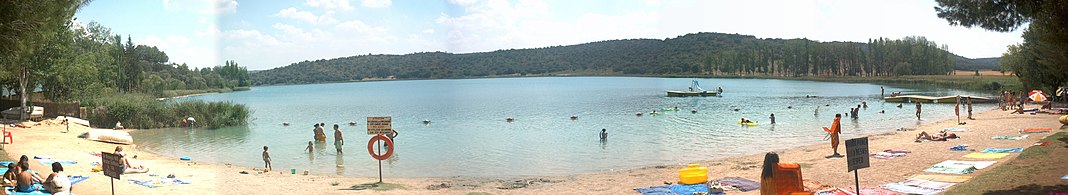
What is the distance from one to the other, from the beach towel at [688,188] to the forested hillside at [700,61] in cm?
7020

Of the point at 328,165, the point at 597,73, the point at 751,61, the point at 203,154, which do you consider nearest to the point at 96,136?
the point at 203,154

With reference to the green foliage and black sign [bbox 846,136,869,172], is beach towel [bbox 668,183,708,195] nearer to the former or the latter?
black sign [bbox 846,136,869,172]

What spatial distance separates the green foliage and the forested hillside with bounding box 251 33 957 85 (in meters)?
43.3

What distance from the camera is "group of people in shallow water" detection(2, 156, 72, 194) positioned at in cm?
1230

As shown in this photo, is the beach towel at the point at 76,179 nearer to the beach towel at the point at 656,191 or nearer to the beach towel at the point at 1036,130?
the beach towel at the point at 656,191

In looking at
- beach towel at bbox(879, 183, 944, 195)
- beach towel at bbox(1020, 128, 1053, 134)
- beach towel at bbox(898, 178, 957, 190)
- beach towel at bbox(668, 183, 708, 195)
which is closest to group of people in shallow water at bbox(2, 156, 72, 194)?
beach towel at bbox(668, 183, 708, 195)

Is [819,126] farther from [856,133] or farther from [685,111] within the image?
[685,111]

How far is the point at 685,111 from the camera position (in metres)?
52.2

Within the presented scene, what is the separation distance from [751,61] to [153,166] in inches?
5270

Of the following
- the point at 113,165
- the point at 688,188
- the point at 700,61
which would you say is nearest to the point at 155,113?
the point at 113,165

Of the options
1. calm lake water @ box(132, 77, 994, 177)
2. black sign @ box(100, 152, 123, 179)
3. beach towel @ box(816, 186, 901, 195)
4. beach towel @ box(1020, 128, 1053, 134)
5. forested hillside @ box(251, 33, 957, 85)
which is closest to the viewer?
black sign @ box(100, 152, 123, 179)

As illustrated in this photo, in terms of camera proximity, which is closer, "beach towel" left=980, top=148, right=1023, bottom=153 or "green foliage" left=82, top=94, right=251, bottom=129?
"beach towel" left=980, top=148, right=1023, bottom=153

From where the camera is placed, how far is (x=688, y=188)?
14633 mm

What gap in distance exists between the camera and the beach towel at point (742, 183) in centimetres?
1454
